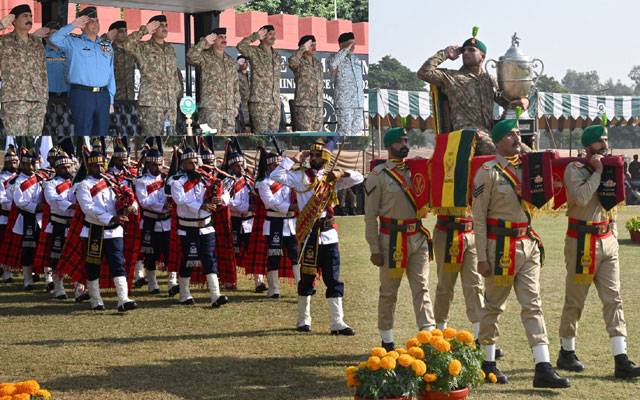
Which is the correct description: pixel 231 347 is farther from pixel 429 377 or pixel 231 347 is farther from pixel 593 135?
pixel 593 135

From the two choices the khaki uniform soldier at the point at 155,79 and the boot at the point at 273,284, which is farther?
the khaki uniform soldier at the point at 155,79

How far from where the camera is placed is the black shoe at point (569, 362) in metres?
8.73

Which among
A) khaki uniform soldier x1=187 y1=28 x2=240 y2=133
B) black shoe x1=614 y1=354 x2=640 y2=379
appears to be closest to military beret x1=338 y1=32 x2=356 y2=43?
khaki uniform soldier x1=187 y1=28 x2=240 y2=133

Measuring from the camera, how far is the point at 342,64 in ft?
47.0

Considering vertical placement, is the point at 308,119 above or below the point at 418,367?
above

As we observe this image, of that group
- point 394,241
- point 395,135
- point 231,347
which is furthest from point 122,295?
point 395,135

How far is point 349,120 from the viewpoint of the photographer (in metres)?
14.9

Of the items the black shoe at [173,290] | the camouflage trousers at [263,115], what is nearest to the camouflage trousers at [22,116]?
the black shoe at [173,290]

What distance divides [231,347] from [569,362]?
10.2 ft

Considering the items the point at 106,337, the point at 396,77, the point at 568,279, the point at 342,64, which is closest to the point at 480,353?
the point at 568,279

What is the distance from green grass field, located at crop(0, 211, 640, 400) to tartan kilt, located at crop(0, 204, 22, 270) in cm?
107

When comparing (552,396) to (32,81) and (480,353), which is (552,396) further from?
(32,81)

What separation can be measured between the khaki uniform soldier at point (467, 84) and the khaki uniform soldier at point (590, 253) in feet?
4.81

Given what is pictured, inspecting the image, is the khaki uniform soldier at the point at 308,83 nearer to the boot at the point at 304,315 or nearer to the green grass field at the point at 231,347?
the green grass field at the point at 231,347
